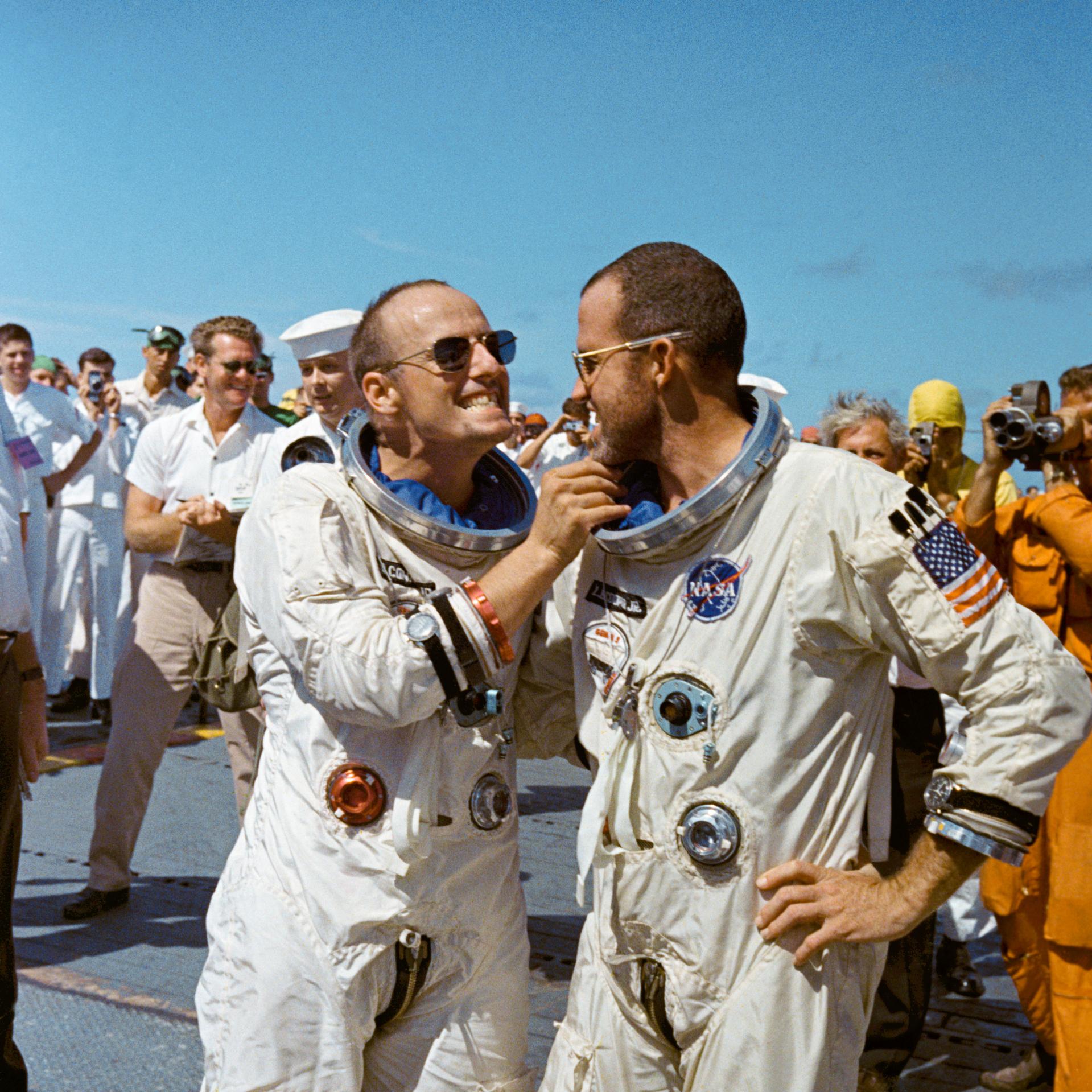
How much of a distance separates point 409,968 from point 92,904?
351 cm

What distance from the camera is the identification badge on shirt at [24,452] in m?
3.97

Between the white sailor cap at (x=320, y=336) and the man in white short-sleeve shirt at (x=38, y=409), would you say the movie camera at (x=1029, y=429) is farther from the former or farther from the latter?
the man in white short-sleeve shirt at (x=38, y=409)

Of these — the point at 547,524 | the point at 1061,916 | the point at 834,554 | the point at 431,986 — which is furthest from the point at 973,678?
the point at 1061,916

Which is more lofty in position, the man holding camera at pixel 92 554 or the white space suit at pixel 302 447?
the white space suit at pixel 302 447

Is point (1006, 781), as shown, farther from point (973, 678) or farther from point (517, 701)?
point (517, 701)

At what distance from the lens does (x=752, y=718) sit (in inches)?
84.5

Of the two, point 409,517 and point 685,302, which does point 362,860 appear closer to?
point 409,517

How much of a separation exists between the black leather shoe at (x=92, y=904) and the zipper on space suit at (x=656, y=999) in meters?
3.88

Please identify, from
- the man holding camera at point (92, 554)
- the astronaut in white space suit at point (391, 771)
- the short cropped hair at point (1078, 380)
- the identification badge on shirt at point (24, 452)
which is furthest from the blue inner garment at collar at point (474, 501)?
the man holding camera at point (92, 554)

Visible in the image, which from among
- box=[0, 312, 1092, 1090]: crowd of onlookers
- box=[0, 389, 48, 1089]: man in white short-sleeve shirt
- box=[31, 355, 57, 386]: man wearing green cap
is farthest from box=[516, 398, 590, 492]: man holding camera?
box=[31, 355, 57, 386]: man wearing green cap

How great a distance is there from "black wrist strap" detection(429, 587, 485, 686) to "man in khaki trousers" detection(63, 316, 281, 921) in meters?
3.35

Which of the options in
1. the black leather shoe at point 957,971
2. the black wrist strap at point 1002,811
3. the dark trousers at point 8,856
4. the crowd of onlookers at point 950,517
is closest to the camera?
the black wrist strap at point 1002,811

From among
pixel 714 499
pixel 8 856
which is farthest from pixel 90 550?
pixel 714 499

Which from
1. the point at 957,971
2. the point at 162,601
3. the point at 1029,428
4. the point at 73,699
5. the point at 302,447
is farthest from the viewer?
the point at 73,699
